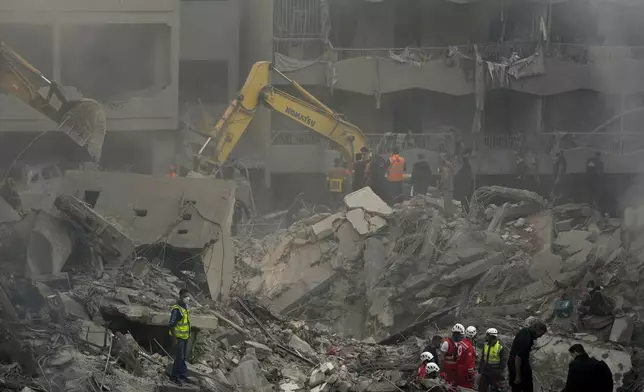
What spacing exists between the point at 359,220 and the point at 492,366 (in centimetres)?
542

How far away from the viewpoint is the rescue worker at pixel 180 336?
8.73 meters

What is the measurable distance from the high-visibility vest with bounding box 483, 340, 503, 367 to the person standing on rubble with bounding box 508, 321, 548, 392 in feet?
0.48

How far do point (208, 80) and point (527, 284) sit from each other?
1261 centimetres

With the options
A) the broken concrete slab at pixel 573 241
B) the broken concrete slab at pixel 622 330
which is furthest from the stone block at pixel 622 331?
the broken concrete slab at pixel 573 241

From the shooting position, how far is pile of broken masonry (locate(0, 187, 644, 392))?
9.08 meters

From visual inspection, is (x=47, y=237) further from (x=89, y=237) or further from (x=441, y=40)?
(x=441, y=40)

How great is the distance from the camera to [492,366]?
875cm

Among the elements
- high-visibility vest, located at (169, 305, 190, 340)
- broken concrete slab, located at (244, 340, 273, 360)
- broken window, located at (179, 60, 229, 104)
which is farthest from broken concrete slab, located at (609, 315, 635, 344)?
broken window, located at (179, 60, 229, 104)

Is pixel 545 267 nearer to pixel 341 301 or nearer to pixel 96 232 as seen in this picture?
pixel 341 301

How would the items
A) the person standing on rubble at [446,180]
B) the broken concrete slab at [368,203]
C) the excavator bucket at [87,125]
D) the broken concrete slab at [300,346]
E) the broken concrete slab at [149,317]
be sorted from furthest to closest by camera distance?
1. the person standing on rubble at [446,180]
2. the excavator bucket at [87,125]
3. the broken concrete slab at [368,203]
4. the broken concrete slab at [300,346]
5. the broken concrete slab at [149,317]

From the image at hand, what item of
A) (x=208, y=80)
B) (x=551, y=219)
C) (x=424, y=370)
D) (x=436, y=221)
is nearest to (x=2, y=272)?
(x=424, y=370)

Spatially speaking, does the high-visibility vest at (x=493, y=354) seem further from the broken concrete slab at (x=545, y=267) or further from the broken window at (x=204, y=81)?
the broken window at (x=204, y=81)

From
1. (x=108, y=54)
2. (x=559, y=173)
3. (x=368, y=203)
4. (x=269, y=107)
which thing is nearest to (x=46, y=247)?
(x=368, y=203)

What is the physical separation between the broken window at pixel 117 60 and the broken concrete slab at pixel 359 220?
8599 millimetres
